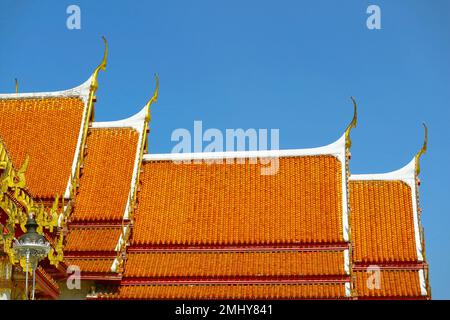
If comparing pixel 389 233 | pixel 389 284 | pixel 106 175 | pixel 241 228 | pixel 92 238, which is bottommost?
pixel 389 284

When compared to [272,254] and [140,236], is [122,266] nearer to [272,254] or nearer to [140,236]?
[140,236]

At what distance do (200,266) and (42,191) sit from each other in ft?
17.5

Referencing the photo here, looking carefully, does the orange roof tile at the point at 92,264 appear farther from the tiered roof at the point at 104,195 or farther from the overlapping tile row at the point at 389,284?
the overlapping tile row at the point at 389,284

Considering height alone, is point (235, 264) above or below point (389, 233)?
below

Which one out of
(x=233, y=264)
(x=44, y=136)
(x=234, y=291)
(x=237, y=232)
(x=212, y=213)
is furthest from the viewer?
(x=44, y=136)

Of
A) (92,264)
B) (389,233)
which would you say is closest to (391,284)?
(389,233)

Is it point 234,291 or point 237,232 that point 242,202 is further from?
point 234,291

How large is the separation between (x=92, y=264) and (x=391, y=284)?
8.75 m

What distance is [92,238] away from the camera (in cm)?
2903

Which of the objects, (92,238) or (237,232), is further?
(237,232)

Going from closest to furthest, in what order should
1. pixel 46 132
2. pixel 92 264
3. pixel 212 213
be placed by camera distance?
pixel 92 264 < pixel 212 213 < pixel 46 132

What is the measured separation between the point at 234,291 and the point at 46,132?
851 cm
